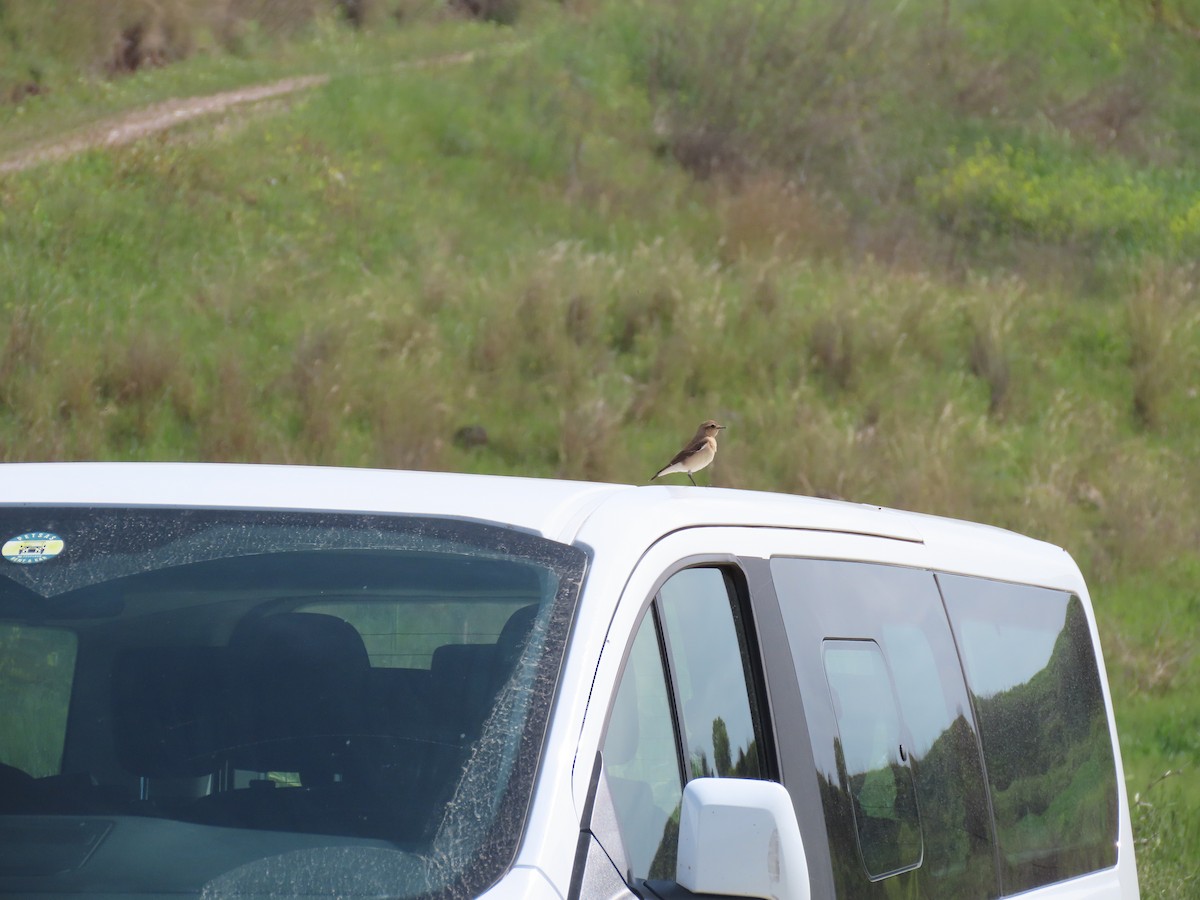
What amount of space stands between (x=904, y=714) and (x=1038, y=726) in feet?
2.42

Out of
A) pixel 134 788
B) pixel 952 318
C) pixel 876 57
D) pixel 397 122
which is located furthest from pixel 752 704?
pixel 876 57

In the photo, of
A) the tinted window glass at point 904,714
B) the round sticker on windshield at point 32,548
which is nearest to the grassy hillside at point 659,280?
the tinted window glass at point 904,714

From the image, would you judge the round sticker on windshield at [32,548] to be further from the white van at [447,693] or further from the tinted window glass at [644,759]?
the tinted window glass at [644,759]

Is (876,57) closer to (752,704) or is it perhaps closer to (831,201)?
(831,201)

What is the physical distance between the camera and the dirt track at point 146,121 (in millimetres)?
16484

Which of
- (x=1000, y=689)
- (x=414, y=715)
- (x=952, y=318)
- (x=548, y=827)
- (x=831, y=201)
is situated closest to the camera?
(x=548, y=827)

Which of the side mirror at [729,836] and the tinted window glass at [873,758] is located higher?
the side mirror at [729,836]

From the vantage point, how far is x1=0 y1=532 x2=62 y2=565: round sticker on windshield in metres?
2.35

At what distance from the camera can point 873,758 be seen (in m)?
2.94

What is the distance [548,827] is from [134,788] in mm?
688

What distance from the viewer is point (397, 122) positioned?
20500 millimetres

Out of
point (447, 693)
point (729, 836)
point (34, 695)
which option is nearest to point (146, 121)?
point (34, 695)

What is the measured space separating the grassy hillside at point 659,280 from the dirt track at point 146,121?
407mm

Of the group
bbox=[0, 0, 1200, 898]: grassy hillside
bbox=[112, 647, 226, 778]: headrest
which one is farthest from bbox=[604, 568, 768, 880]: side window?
bbox=[0, 0, 1200, 898]: grassy hillside
